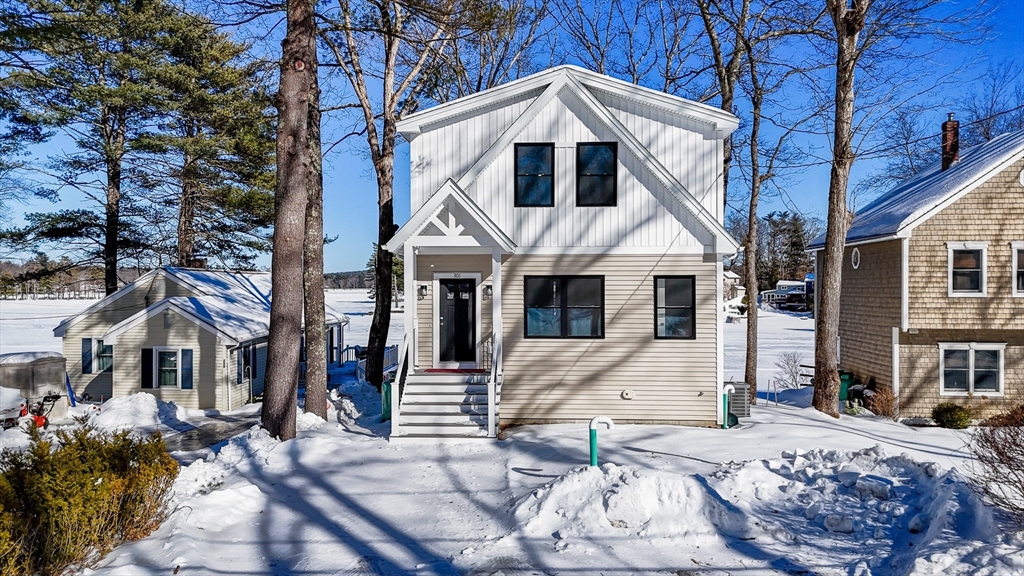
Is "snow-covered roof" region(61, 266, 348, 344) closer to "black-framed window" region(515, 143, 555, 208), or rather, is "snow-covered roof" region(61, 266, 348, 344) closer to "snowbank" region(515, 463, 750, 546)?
"black-framed window" region(515, 143, 555, 208)

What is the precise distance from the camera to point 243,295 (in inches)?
863

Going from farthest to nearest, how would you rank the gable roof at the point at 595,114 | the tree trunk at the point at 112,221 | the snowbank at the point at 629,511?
1. the tree trunk at the point at 112,221
2. the gable roof at the point at 595,114
3. the snowbank at the point at 629,511

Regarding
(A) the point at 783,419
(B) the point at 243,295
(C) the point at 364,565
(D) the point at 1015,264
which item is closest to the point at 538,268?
(A) the point at 783,419

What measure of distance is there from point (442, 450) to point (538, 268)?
4039 millimetres

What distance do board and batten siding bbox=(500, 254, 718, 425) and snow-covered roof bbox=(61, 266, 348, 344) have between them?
1024 cm

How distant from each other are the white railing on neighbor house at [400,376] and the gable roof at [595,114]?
2.00 metres

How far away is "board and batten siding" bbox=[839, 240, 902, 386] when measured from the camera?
1591 centimetres

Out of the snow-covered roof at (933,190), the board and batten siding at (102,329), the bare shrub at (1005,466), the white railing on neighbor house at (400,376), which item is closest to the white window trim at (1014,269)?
the snow-covered roof at (933,190)

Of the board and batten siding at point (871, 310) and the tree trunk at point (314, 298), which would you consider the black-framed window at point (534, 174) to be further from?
the board and batten siding at point (871, 310)

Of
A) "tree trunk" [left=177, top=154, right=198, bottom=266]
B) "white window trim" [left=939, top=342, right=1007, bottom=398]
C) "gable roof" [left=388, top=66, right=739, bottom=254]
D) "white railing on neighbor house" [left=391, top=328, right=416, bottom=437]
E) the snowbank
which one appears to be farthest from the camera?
"tree trunk" [left=177, top=154, right=198, bottom=266]

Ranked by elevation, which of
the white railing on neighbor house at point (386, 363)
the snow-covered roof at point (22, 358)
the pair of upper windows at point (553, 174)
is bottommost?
the white railing on neighbor house at point (386, 363)

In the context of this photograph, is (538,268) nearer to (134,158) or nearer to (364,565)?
(364,565)

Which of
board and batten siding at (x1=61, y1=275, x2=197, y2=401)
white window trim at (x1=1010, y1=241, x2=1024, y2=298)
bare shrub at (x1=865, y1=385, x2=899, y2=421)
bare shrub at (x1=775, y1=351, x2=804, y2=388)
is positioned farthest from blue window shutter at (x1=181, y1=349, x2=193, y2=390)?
white window trim at (x1=1010, y1=241, x2=1024, y2=298)

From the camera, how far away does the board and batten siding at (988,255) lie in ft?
49.3
